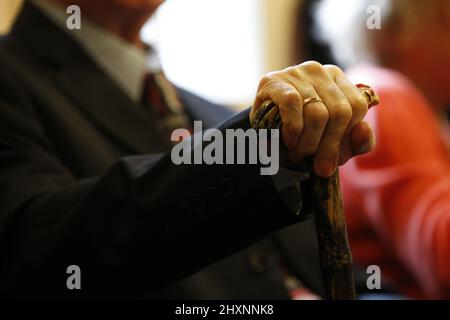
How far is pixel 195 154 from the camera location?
23.2 inches

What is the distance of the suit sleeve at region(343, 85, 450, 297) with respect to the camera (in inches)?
42.6

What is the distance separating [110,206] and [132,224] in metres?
0.03

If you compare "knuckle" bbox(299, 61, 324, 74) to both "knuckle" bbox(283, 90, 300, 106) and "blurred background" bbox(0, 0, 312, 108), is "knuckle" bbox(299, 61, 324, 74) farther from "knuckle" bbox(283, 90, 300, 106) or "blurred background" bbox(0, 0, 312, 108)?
"blurred background" bbox(0, 0, 312, 108)

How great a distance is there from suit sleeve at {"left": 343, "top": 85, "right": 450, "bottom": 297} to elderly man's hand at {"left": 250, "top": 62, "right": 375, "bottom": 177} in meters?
0.58

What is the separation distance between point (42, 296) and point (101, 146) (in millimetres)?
238

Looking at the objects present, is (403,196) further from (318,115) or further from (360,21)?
(318,115)

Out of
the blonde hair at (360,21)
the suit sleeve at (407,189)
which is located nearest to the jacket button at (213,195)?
the suit sleeve at (407,189)

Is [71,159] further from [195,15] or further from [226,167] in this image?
[195,15]

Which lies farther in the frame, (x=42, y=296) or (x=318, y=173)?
(x=42, y=296)

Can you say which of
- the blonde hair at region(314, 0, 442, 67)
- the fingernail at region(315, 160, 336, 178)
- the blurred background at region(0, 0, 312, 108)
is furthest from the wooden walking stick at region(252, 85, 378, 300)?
the blurred background at region(0, 0, 312, 108)

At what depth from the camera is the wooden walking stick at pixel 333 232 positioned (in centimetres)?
54

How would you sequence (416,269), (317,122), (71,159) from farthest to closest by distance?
1. (416,269)
2. (71,159)
3. (317,122)
